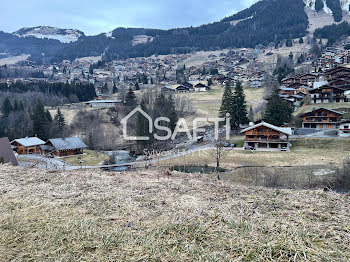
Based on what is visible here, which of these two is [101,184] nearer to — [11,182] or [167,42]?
[11,182]

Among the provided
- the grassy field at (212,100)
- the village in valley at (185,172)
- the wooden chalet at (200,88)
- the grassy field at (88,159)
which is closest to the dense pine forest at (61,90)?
the village in valley at (185,172)

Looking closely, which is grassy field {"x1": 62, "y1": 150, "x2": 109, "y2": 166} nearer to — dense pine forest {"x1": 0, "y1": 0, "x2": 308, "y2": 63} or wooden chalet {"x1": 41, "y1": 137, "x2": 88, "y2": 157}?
wooden chalet {"x1": 41, "y1": 137, "x2": 88, "y2": 157}

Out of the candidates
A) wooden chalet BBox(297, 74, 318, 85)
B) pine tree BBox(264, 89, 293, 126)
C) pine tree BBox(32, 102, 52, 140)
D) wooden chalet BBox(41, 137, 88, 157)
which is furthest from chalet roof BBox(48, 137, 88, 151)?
wooden chalet BBox(297, 74, 318, 85)

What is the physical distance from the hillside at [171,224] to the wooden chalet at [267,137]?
2960 centimetres

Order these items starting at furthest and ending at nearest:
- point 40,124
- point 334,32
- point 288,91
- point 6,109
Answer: point 334,32, point 288,91, point 6,109, point 40,124

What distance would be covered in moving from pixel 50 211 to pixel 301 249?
3245 mm

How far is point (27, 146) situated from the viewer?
125 feet

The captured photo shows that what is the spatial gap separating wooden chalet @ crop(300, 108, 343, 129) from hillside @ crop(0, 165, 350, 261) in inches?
1452

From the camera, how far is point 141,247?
8.86ft

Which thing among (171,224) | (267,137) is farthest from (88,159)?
(171,224)

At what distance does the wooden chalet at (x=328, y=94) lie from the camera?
43534 mm

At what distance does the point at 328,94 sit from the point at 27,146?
49726 millimetres

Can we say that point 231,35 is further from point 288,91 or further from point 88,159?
point 88,159

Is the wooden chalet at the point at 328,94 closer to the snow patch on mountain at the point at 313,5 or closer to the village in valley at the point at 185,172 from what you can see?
the village in valley at the point at 185,172
